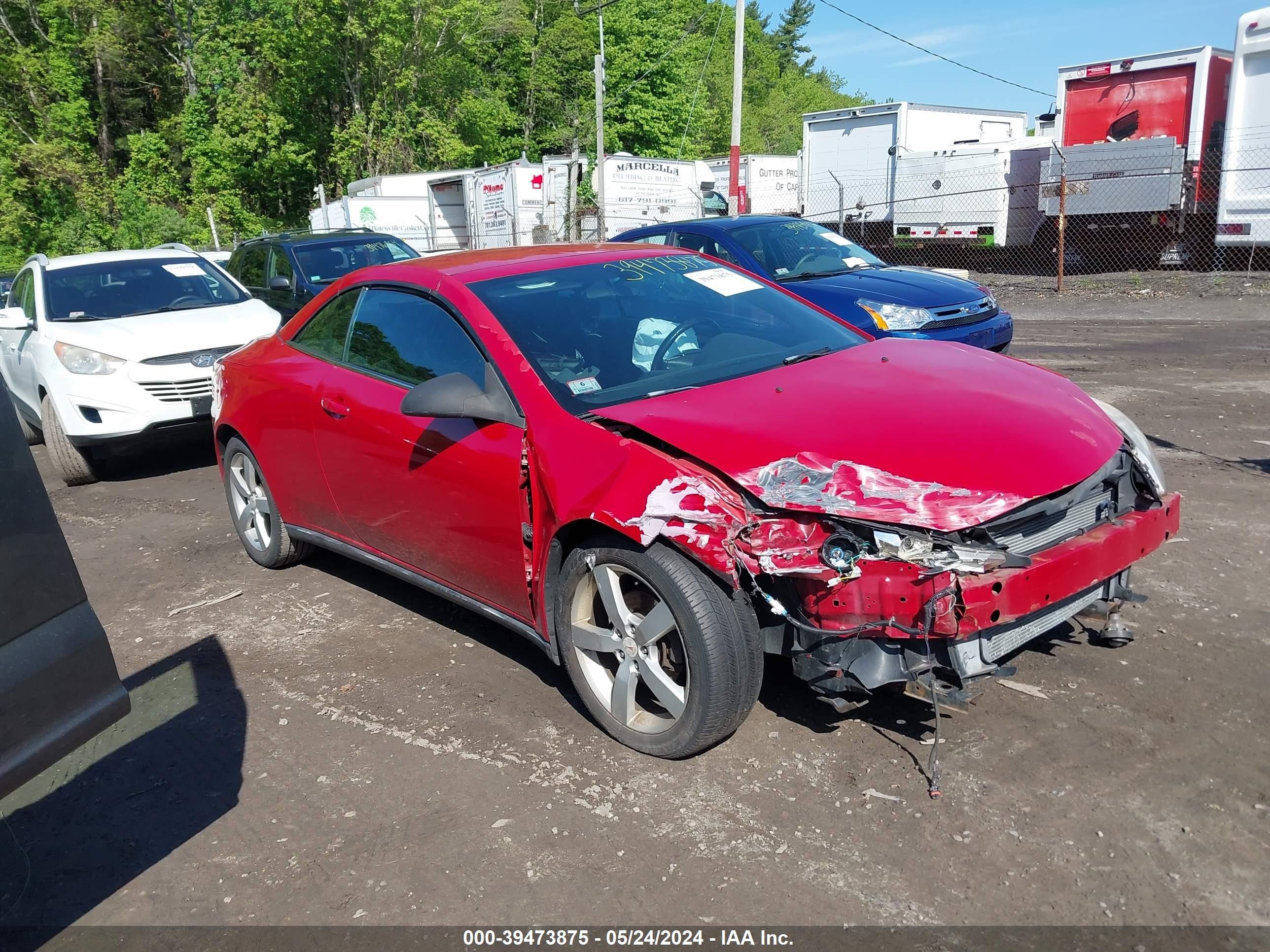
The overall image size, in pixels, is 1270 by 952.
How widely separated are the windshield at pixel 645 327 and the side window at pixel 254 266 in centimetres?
845

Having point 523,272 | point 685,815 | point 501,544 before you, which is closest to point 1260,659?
point 685,815

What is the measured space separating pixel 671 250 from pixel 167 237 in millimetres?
39231

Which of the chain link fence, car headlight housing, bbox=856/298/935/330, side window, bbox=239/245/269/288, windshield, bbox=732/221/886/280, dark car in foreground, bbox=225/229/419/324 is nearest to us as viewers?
car headlight housing, bbox=856/298/935/330

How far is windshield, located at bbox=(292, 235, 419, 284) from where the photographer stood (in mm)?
11289

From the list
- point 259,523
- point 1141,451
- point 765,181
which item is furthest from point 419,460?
point 765,181

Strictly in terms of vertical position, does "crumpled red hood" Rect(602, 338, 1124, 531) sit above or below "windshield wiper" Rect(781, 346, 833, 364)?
below

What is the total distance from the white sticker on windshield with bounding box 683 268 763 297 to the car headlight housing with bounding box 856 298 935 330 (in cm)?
337

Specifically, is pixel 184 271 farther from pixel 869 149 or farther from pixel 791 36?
pixel 791 36

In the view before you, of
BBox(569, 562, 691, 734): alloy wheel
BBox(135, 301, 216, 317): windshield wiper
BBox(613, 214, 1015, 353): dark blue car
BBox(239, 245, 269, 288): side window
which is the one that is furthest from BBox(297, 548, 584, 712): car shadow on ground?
BBox(239, 245, 269, 288): side window

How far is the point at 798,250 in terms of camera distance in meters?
9.20

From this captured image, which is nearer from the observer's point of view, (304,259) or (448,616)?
(448,616)

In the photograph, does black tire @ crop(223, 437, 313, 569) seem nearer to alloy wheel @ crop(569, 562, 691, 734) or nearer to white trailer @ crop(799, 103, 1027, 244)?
alloy wheel @ crop(569, 562, 691, 734)

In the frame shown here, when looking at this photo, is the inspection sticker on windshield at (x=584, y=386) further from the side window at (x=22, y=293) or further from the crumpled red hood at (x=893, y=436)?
the side window at (x=22, y=293)

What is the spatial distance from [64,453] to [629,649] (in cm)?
655
